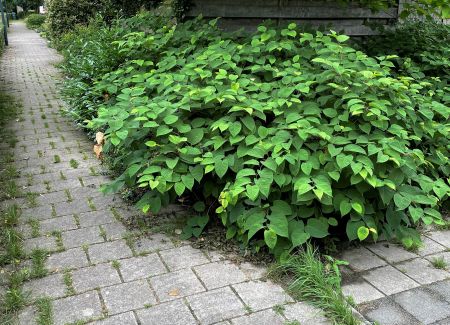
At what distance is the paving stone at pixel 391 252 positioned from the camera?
305 cm

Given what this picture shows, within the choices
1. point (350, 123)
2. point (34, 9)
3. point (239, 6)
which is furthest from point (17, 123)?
point (34, 9)

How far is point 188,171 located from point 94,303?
3.60 feet

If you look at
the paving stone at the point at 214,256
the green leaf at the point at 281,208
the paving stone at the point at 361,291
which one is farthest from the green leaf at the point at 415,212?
the paving stone at the point at 214,256

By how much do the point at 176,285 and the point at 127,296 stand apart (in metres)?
0.30

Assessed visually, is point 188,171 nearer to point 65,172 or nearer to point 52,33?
point 65,172

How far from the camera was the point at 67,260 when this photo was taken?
295 centimetres

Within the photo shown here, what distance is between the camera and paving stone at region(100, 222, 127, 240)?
3275 mm

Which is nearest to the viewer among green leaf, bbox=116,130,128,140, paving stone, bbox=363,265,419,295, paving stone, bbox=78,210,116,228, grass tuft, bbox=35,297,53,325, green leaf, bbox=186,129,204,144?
grass tuft, bbox=35,297,53,325

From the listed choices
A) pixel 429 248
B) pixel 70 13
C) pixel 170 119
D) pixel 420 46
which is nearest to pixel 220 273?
pixel 170 119

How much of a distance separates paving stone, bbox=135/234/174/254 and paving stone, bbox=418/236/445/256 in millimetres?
1792

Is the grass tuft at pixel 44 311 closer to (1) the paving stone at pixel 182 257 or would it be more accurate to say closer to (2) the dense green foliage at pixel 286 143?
(1) the paving stone at pixel 182 257

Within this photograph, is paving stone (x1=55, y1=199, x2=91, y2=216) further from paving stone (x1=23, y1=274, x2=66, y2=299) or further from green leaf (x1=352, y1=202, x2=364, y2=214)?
green leaf (x1=352, y1=202, x2=364, y2=214)

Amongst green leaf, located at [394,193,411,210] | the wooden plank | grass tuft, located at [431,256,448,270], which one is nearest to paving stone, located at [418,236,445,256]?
grass tuft, located at [431,256,448,270]

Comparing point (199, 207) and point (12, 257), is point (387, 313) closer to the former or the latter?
point (199, 207)
